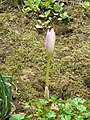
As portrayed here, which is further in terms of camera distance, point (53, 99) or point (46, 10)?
point (46, 10)

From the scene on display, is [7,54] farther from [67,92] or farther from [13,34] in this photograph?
[67,92]

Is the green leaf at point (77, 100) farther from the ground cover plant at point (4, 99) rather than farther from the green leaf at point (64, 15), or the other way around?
the green leaf at point (64, 15)

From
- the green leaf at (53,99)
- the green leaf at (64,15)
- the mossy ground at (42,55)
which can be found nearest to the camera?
the green leaf at (53,99)

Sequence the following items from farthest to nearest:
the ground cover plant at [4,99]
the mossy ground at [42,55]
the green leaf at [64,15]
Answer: the green leaf at [64,15]
the mossy ground at [42,55]
the ground cover plant at [4,99]

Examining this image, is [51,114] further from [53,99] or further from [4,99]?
[4,99]

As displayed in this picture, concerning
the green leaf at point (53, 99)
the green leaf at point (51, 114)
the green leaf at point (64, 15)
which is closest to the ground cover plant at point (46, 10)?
the green leaf at point (64, 15)

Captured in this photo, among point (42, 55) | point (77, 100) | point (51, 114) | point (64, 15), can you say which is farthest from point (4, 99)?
point (64, 15)

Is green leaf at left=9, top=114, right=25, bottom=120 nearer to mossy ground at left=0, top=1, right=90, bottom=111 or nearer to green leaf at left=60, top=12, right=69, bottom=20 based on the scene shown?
mossy ground at left=0, top=1, right=90, bottom=111

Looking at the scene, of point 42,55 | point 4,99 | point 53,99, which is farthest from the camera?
point 42,55

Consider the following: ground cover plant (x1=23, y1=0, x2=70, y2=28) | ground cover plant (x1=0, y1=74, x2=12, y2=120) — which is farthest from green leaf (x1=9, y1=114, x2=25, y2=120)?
ground cover plant (x1=23, y1=0, x2=70, y2=28)
